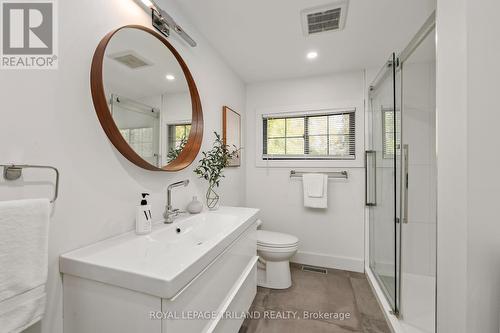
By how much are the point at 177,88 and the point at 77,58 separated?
599 millimetres

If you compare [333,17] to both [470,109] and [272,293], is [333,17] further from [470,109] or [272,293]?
[272,293]

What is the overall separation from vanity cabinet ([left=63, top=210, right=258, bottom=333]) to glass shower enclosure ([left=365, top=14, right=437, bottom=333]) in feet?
4.65

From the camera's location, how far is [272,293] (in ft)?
6.20

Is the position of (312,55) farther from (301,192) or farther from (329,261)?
(329,261)

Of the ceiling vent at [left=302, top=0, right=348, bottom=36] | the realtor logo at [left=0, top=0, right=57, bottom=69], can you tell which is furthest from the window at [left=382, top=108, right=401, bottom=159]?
the realtor logo at [left=0, top=0, right=57, bottom=69]

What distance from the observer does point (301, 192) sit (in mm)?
2473

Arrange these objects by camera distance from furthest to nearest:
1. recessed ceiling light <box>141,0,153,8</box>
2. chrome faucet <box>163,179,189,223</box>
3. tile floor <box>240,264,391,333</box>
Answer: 1. tile floor <box>240,264,391,333</box>
2. chrome faucet <box>163,179,189,223</box>
3. recessed ceiling light <box>141,0,153,8</box>

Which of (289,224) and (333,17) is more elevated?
(333,17)

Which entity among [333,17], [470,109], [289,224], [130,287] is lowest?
[289,224]

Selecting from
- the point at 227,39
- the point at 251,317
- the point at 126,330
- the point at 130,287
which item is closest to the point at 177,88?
the point at 227,39


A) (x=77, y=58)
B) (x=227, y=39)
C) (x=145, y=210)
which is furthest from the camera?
(x=227, y=39)

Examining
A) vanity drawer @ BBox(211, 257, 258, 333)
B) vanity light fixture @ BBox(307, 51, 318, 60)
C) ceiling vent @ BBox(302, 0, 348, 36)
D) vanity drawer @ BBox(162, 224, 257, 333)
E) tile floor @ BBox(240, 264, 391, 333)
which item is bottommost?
tile floor @ BBox(240, 264, 391, 333)

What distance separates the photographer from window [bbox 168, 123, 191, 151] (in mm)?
1362

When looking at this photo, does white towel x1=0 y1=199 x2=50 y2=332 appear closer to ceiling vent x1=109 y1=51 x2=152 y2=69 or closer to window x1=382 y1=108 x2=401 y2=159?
ceiling vent x1=109 y1=51 x2=152 y2=69
